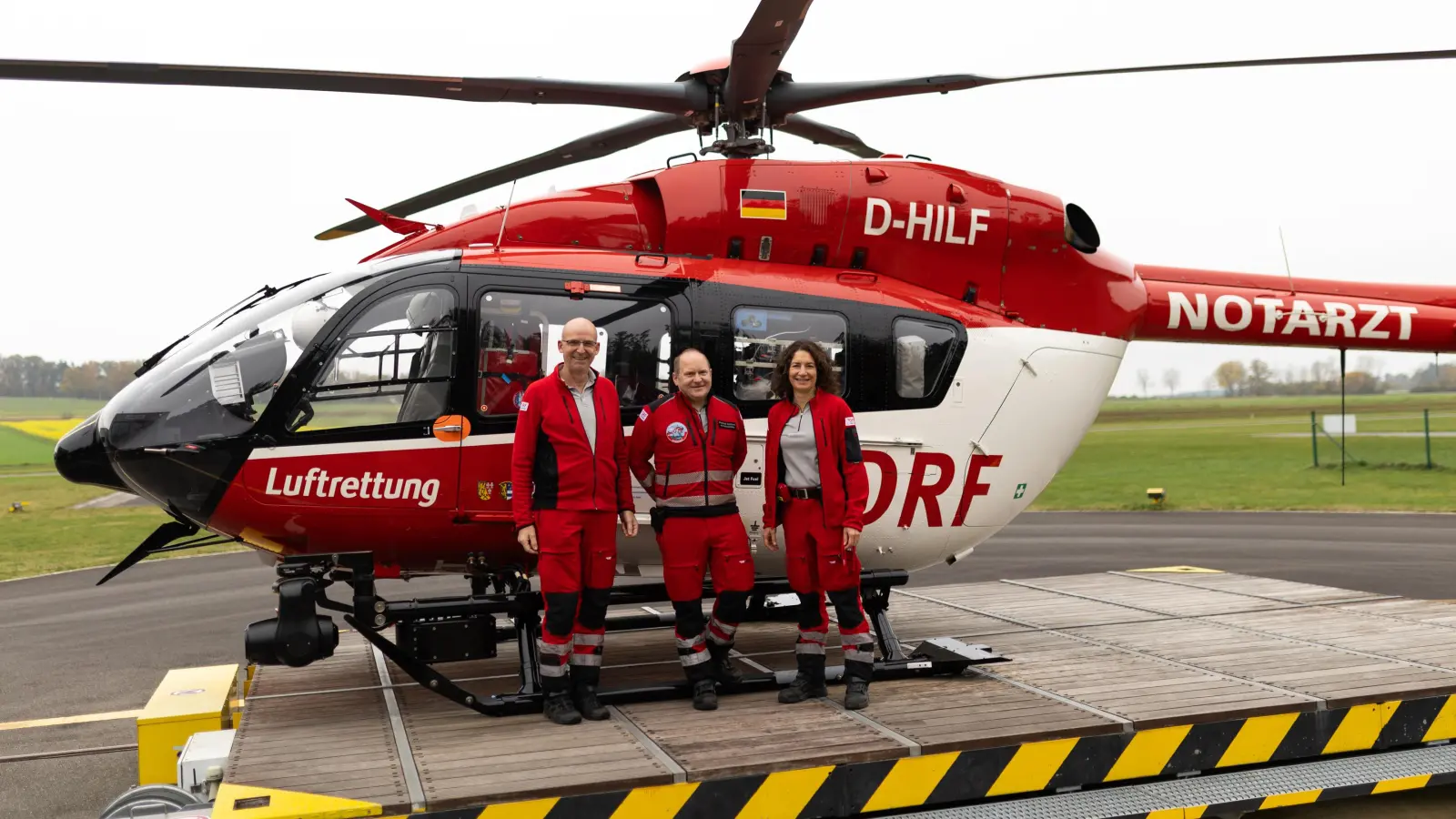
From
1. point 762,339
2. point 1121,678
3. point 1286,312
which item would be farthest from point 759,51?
point 1286,312

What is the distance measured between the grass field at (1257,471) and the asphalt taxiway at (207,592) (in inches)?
121

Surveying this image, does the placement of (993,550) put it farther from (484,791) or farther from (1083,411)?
(484,791)

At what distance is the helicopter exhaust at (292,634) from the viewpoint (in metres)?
4.88

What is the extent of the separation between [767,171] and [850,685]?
2.93 m

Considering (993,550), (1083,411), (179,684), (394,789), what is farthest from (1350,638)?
(993,550)

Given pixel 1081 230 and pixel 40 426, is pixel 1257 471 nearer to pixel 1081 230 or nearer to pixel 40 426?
pixel 1081 230

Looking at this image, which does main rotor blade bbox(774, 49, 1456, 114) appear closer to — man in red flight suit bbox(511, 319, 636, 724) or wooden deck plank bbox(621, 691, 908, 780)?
man in red flight suit bbox(511, 319, 636, 724)

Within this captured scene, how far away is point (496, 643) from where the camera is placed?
5391mm

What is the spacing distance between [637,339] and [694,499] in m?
1.05

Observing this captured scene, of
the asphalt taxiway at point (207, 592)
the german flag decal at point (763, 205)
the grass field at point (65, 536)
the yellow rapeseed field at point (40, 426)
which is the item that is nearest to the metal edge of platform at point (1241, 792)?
the asphalt taxiway at point (207, 592)

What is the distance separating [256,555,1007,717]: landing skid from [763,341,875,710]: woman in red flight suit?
32cm

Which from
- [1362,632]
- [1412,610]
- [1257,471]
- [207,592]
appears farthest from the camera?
[1257,471]

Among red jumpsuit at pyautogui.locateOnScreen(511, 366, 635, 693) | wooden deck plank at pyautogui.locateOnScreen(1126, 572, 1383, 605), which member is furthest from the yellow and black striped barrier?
wooden deck plank at pyautogui.locateOnScreen(1126, 572, 1383, 605)

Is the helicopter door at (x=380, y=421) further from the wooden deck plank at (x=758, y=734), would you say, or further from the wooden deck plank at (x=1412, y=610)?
the wooden deck plank at (x=1412, y=610)
